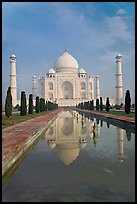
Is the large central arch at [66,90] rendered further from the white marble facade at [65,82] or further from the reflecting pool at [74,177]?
the reflecting pool at [74,177]

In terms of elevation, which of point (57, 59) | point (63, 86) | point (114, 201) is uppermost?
point (57, 59)

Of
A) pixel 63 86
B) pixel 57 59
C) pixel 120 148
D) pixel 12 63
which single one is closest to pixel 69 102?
pixel 63 86

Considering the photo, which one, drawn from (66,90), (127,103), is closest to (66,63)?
(66,90)

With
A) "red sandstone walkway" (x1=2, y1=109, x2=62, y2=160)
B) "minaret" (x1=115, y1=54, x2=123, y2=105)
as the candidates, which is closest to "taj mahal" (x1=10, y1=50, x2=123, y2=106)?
"minaret" (x1=115, y1=54, x2=123, y2=105)

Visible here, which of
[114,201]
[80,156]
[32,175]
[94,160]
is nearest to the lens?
[114,201]

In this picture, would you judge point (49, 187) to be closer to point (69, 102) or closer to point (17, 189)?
point (17, 189)

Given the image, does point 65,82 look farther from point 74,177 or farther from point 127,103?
point 74,177

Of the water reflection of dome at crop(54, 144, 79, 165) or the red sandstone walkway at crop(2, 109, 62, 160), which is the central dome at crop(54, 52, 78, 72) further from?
the water reflection of dome at crop(54, 144, 79, 165)
